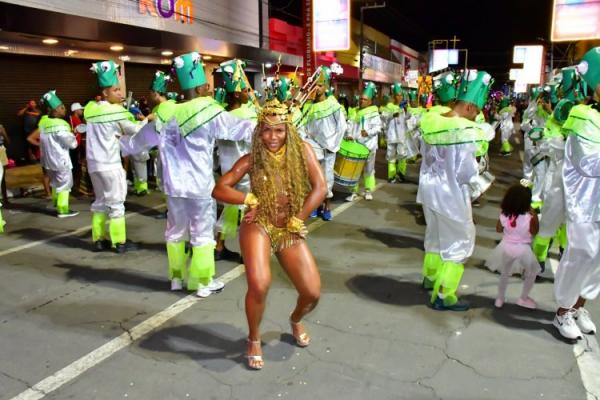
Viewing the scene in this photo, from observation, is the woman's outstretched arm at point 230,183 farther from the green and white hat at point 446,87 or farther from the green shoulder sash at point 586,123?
the green and white hat at point 446,87

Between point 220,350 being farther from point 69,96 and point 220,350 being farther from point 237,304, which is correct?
point 69,96

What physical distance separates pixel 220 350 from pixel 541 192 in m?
6.26

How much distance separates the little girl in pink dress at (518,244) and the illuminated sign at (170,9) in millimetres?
12781

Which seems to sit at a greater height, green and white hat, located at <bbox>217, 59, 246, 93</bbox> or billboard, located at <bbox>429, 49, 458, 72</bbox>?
billboard, located at <bbox>429, 49, 458, 72</bbox>

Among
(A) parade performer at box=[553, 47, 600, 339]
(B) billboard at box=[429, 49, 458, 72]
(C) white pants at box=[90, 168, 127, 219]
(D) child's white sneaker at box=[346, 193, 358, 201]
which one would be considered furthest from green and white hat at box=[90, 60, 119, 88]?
(B) billboard at box=[429, 49, 458, 72]

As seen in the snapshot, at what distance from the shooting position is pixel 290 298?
4898mm

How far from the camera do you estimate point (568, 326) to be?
4.02 m

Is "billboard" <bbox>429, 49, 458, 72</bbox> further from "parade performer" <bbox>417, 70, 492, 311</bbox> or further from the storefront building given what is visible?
"parade performer" <bbox>417, 70, 492, 311</bbox>

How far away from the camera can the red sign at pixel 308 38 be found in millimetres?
21783

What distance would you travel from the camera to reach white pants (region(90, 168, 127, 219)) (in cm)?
620

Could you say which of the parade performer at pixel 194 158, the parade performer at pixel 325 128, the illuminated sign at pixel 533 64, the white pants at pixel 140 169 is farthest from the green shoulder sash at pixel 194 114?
the illuminated sign at pixel 533 64

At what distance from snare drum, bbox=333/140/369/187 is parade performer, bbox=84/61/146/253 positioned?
3.27 meters

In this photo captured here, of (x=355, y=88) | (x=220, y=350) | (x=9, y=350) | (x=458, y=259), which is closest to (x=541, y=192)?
(x=458, y=259)

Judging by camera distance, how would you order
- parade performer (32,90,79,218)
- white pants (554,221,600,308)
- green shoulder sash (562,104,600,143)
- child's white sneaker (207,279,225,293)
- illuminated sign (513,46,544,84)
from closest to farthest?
green shoulder sash (562,104,600,143) < white pants (554,221,600,308) < child's white sneaker (207,279,225,293) < parade performer (32,90,79,218) < illuminated sign (513,46,544,84)
